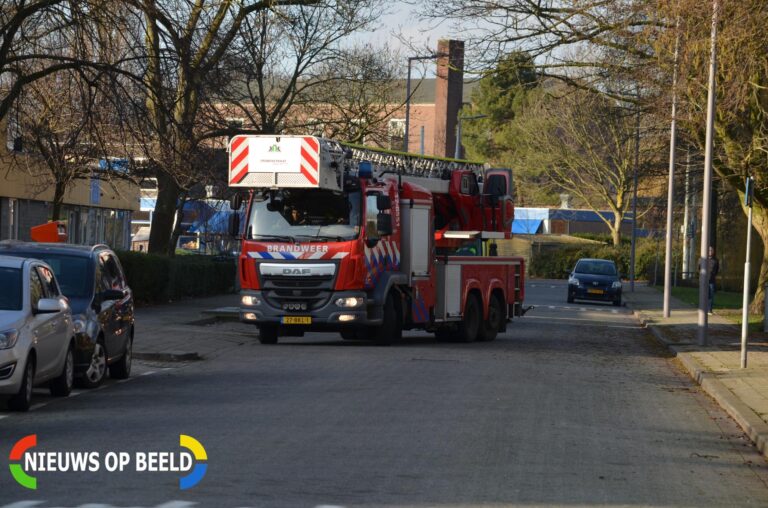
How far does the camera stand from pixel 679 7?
64.2 ft

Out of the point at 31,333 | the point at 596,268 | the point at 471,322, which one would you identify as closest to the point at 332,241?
the point at 471,322

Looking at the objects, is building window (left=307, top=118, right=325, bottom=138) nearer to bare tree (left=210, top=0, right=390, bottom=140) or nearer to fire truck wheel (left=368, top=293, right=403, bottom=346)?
bare tree (left=210, top=0, right=390, bottom=140)

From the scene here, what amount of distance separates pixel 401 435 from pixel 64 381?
4526mm

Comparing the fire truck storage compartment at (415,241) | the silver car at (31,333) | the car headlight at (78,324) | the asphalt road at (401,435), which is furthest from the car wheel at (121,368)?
the fire truck storage compartment at (415,241)

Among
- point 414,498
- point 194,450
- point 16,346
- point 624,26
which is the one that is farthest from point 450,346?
point 414,498

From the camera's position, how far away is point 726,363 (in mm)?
20312

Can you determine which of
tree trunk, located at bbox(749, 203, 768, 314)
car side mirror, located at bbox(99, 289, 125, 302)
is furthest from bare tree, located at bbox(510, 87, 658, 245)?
car side mirror, located at bbox(99, 289, 125, 302)

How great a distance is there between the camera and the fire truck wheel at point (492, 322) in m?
25.6

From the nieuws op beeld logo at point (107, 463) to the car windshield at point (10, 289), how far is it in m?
3.09

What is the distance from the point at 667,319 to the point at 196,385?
22954 millimetres

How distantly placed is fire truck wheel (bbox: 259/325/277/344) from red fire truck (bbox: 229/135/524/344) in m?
0.02

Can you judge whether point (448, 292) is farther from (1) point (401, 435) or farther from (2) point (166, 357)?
(1) point (401, 435)

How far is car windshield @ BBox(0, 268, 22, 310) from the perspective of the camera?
12922 mm

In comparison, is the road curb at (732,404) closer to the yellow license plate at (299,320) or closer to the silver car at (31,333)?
the yellow license plate at (299,320)
